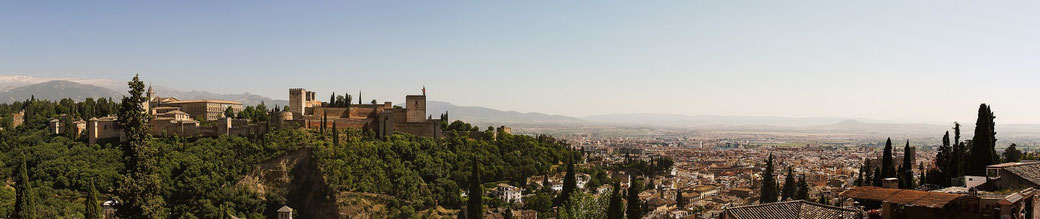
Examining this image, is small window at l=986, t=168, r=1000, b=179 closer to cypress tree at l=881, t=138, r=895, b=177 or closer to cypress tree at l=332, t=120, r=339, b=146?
cypress tree at l=881, t=138, r=895, b=177

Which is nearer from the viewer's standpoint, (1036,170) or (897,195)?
(897,195)

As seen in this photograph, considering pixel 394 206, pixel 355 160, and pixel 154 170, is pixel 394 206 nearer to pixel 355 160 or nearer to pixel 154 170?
pixel 355 160

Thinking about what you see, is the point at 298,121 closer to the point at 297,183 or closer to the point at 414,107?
the point at 297,183

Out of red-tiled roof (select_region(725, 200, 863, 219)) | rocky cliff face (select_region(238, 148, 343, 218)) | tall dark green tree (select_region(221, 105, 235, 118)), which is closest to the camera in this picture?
red-tiled roof (select_region(725, 200, 863, 219))

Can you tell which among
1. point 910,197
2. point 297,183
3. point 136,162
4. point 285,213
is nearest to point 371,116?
point 297,183

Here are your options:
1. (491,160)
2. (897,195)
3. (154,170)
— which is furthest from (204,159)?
(897,195)

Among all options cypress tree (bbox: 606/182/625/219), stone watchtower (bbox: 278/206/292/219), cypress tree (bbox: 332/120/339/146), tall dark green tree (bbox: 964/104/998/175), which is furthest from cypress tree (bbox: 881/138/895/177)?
cypress tree (bbox: 332/120/339/146)
